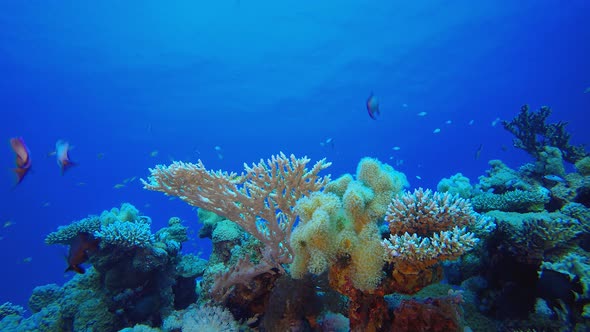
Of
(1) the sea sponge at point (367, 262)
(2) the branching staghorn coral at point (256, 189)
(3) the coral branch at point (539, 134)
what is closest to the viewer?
(1) the sea sponge at point (367, 262)

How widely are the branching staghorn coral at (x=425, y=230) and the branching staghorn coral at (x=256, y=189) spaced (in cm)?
136

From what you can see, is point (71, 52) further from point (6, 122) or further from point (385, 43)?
point (385, 43)

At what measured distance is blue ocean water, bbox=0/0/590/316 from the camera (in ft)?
125

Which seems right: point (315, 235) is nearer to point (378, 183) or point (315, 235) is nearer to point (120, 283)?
point (378, 183)

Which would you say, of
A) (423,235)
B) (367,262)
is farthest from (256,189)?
(423,235)

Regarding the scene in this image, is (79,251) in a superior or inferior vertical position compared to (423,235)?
superior

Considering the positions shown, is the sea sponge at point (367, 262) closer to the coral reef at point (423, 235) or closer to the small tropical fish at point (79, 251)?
the coral reef at point (423, 235)

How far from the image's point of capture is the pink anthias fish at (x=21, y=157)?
14.5 ft

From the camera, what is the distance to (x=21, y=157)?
177 inches

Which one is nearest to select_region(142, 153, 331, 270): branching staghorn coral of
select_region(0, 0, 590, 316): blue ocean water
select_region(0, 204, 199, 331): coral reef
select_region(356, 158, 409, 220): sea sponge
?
select_region(356, 158, 409, 220): sea sponge

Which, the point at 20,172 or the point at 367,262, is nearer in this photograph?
the point at 367,262

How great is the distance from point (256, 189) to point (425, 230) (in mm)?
2310

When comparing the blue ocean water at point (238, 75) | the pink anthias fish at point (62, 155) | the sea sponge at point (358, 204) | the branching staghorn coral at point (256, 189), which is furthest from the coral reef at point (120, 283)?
the blue ocean water at point (238, 75)

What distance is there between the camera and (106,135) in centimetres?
6988
